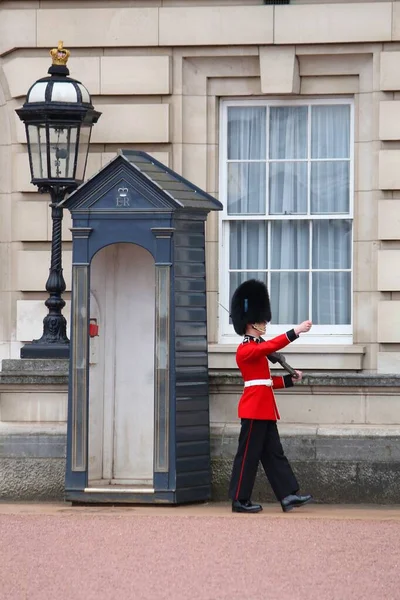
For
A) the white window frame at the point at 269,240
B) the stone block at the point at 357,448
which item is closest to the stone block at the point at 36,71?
the white window frame at the point at 269,240

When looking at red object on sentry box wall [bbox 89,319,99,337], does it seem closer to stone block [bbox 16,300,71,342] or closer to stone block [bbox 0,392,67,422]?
stone block [bbox 0,392,67,422]

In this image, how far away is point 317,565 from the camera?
8.48 m

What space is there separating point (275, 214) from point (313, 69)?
1139mm

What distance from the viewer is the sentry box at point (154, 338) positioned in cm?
1051

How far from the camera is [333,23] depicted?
1211cm

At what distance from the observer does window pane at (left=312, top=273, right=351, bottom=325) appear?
12398mm

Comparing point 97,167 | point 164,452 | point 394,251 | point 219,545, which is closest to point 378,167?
point 394,251

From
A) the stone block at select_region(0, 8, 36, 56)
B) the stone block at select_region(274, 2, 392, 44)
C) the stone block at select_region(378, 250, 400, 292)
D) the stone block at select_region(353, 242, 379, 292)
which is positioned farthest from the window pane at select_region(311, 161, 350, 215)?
the stone block at select_region(0, 8, 36, 56)

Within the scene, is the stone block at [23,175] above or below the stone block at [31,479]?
above

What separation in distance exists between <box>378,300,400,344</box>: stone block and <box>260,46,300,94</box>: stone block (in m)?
1.75

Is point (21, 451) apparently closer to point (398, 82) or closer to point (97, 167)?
point (97, 167)

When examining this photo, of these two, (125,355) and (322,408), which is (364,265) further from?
(125,355)

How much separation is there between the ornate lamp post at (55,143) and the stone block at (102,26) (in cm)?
91

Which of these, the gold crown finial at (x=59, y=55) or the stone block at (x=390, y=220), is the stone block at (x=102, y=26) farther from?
the stone block at (x=390, y=220)
